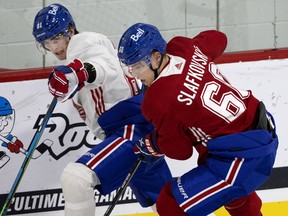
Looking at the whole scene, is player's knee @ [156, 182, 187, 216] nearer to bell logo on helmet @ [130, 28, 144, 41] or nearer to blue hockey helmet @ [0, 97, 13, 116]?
bell logo on helmet @ [130, 28, 144, 41]

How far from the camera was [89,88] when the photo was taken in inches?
128

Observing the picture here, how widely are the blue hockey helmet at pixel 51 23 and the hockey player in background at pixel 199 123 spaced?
1.34ft

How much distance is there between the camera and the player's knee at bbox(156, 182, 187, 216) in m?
2.97

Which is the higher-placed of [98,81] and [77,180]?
[98,81]

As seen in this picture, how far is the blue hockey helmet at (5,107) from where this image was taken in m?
3.78

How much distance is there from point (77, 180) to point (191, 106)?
0.58 metres

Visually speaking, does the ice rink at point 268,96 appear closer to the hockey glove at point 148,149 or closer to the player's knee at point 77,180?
the hockey glove at point 148,149

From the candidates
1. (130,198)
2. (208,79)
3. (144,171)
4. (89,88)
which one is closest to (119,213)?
(130,198)

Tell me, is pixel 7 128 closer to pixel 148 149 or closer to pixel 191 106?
pixel 148 149

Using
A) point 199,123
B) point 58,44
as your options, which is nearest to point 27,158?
point 58,44

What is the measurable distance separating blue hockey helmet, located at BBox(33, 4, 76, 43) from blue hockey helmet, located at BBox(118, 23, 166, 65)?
40 cm

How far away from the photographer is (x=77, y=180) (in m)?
3.13

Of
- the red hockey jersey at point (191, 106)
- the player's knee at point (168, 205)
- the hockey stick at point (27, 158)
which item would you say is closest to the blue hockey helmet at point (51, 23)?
the hockey stick at point (27, 158)

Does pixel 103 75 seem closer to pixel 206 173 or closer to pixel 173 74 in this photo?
pixel 173 74
